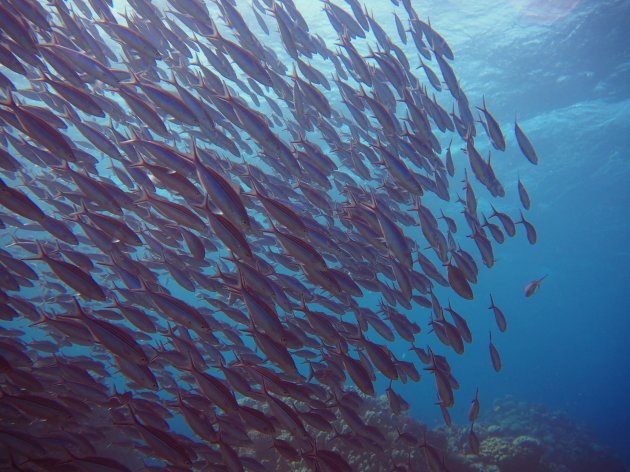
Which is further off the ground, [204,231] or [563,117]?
[563,117]

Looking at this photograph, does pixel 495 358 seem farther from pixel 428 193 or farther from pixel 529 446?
pixel 428 193

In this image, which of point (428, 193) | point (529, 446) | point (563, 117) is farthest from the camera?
point (428, 193)

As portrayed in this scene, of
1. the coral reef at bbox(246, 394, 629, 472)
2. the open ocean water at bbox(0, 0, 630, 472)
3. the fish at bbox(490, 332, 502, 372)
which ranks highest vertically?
the open ocean water at bbox(0, 0, 630, 472)

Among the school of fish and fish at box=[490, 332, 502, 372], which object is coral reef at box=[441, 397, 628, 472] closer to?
fish at box=[490, 332, 502, 372]

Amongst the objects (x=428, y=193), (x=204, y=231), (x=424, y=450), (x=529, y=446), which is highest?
(x=428, y=193)

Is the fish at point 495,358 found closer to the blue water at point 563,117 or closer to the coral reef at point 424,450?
the coral reef at point 424,450

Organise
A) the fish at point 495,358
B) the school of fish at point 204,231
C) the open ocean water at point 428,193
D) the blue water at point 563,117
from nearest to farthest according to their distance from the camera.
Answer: the school of fish at point 204,231 → the open ocean water at point 428,193 → the fish at point 495,358 → the blue water at point 563,117

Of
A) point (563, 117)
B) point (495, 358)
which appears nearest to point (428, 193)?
point (563, 117)

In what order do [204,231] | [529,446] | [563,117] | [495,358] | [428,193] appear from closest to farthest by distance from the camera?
[204,231] → [495,358] → [529,446] → [563,117] → [428,193]

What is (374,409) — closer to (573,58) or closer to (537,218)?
(573,58)

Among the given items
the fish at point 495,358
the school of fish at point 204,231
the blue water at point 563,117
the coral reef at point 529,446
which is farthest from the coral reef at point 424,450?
the blue water at point 563,117

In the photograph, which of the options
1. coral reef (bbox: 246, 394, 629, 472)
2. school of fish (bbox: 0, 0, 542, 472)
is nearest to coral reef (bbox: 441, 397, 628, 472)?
coral reef (bbox: 246, 394, 629, 472)

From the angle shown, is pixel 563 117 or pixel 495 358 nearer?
pixel 495 358

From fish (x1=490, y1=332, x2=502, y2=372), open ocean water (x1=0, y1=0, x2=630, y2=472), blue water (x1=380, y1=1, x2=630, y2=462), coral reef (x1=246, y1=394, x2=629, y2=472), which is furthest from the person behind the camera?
blue water (x1=380, y1=1, x2=630, y2=462)
